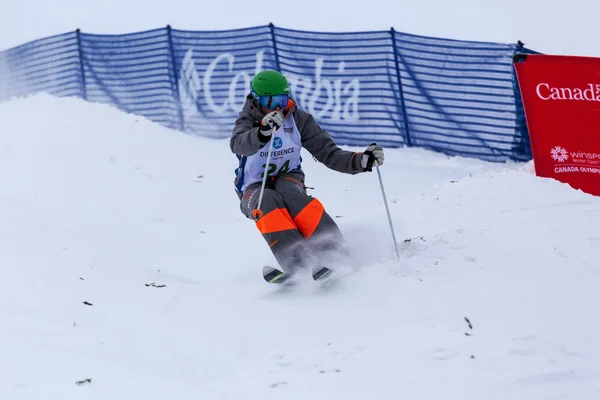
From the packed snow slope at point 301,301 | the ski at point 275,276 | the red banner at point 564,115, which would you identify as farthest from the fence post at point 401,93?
the ski at point 275,276

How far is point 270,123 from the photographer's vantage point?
5.00 m

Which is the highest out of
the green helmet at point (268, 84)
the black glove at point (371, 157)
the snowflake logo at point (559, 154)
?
the green helmet at point (268, 84)

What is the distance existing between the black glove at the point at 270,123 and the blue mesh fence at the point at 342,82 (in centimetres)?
594

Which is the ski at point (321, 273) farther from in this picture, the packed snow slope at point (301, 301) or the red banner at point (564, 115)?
the red banner at point (564, 115)

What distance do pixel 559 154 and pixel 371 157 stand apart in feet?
8.05

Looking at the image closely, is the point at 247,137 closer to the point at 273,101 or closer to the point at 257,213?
the point at 273,101

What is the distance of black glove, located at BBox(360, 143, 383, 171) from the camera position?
5.35m

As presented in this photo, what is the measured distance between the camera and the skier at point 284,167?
5.11m

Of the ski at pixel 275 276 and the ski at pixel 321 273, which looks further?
the ski at pixel 275 276

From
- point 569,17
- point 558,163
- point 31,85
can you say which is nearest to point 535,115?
point 558,163

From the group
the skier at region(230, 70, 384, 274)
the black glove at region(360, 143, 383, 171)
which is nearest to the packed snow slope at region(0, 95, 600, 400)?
the skier at region(230, 70, 384, 274)

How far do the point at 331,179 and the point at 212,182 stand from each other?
1481 millimetres

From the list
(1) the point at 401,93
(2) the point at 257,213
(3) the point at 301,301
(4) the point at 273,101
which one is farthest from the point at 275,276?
(1) the point at 401,93

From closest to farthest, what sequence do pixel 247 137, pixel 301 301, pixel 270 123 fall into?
pixel 301 301 → pixel 270 123 → pixel 247 137
